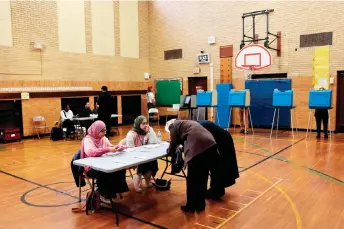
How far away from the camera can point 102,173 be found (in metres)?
3.37

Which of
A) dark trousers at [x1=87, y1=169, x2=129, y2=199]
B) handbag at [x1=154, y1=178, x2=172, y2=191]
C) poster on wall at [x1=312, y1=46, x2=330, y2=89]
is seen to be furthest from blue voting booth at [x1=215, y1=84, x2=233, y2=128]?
dark trousers at [x1=87, y1=169, x2=129, y2=199]

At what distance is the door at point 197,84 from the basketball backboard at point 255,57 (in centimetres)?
201

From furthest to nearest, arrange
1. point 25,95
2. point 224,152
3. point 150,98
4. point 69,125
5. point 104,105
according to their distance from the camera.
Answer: point 150,98 < point 69,125 < point 25,95 < point 104,105 < point 224,152

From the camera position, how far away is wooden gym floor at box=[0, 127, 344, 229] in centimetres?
329

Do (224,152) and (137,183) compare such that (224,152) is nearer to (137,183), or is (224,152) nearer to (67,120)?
(137,183)

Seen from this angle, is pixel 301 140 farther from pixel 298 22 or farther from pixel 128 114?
pixel 128 114

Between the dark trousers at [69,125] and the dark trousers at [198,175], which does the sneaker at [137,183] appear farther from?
the dark trousers at [69,125]

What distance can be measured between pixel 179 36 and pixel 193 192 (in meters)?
9.51

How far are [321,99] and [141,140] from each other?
5618 millimetres

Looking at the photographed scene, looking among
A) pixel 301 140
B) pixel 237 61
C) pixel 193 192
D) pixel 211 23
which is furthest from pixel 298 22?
pixel 193 192

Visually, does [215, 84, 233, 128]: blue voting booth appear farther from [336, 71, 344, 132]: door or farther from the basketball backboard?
[336, 71, 344, 132]: door

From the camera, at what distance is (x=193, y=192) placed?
3.53 metres

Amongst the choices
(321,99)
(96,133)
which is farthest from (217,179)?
(321,99)

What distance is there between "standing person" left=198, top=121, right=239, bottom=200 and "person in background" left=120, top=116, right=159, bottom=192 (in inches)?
33.6
